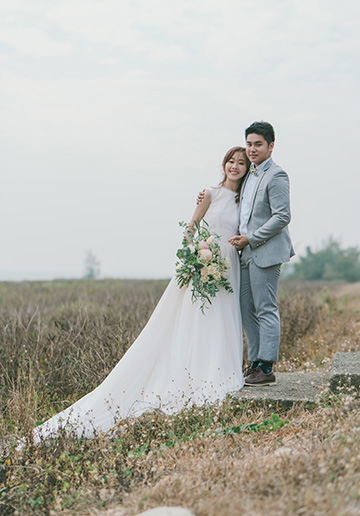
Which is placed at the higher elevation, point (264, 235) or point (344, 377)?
point (264, 235)

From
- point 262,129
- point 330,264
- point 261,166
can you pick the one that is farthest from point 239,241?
point 330,264

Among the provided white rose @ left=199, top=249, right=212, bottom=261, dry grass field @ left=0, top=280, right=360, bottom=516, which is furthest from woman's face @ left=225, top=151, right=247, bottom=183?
dry grass field @ left=0, top=280, right=360, bottom=516

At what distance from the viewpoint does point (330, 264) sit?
38.4 m

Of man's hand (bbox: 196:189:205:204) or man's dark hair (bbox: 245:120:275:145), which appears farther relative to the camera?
man's hand (bbox: 196:189:205:204)

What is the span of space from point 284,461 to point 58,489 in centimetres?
174

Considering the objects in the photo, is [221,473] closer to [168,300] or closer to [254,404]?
[254,404]

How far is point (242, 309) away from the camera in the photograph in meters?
5.28

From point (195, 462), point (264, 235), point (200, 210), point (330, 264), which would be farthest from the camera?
point (330, 264)

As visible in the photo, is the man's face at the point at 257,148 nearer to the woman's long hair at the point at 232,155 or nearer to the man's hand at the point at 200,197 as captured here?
the woman's long hair at the point at 232,155

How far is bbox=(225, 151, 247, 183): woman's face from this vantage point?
518 centimetres

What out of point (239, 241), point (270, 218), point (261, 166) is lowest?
point (239, 241)

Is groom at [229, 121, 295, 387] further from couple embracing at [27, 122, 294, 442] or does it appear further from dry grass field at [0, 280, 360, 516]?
dry grass field at [0, 280, 360, 516]

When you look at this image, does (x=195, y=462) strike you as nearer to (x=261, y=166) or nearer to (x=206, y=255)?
(x=206, y=255)

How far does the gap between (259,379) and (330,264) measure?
34847 millimetres
